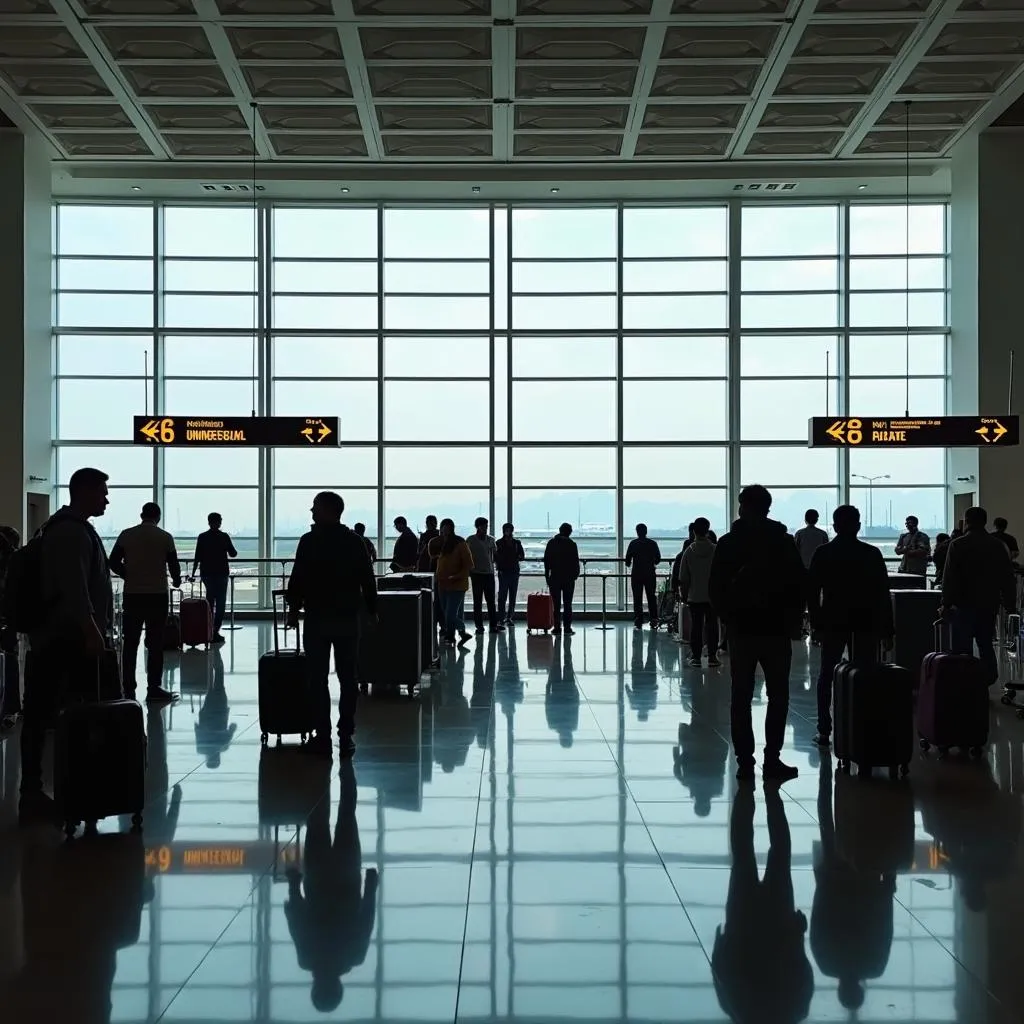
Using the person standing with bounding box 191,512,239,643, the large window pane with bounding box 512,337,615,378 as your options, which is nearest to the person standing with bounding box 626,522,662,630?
the large window pane with bounding box 512,337,615,378

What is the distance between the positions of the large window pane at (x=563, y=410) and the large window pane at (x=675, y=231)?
280 cm

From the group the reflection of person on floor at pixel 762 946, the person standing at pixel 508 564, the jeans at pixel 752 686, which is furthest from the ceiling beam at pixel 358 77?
the reflection of person on floor at pixel 762 946

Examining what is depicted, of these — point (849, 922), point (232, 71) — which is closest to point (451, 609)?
point (232, 71)

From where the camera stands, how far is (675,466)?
891 inches

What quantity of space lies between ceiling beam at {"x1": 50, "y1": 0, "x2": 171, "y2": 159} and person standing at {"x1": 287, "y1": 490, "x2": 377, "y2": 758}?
991 cm

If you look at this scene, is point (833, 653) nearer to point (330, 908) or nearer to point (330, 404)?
point (330, 908)

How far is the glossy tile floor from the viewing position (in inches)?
144

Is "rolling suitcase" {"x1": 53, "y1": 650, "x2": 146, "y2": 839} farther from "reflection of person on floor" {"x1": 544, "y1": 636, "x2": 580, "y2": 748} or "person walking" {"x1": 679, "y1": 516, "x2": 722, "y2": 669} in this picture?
"person walking" {"x1": 679, "y1": 516, "x2": 722, "y2": 669}

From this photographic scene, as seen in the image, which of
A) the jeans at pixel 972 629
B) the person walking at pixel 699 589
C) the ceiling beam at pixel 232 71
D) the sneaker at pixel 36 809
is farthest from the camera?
the ceiling beam at pixel 232 71

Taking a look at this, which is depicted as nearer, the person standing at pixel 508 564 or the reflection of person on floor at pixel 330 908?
the reflection of person on floor at pixel 330 908

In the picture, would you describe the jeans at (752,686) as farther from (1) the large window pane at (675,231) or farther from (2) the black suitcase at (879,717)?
(1) the large window pane at (675,231)

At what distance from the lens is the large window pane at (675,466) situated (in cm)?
2256

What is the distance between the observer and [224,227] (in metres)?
22.4

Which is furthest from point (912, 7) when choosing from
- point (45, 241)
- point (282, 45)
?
point (45, 241)
